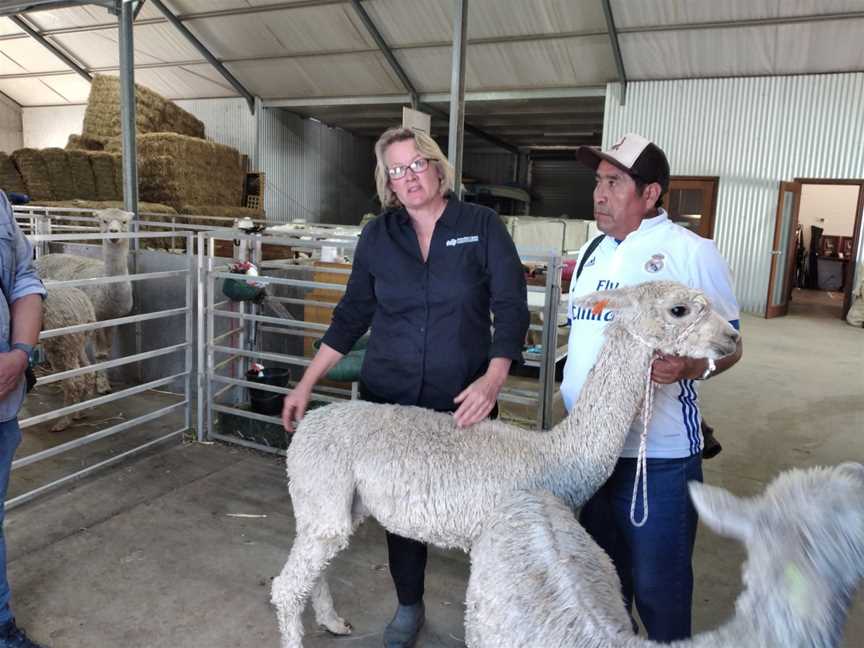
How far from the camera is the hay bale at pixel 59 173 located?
39.2 ft

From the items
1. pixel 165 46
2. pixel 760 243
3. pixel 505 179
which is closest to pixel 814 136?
pixel 760 243

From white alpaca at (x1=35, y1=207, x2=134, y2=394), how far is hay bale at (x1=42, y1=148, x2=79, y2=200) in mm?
6960

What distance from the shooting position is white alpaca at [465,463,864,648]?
898 millimetres

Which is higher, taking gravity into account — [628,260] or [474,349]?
[628,260]

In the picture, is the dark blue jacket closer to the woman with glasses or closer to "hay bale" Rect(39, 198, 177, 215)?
the woman with glasses

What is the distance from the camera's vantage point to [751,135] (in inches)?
460

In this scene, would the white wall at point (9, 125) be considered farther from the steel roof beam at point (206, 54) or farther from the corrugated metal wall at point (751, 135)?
the corrugated metal wall at point (751, 135)

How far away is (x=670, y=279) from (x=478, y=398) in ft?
1.98

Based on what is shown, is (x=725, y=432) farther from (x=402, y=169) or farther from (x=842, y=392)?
(x=402, y=169)

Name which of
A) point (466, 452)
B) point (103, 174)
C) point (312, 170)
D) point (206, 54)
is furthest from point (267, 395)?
point (312, 170)

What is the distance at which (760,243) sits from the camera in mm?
11758

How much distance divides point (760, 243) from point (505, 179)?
11.0m

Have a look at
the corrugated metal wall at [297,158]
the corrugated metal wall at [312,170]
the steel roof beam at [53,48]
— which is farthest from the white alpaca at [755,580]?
the steel roof beam at [53,48]

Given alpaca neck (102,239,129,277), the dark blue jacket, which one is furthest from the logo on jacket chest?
alpaca neck (102,239,129,277)
